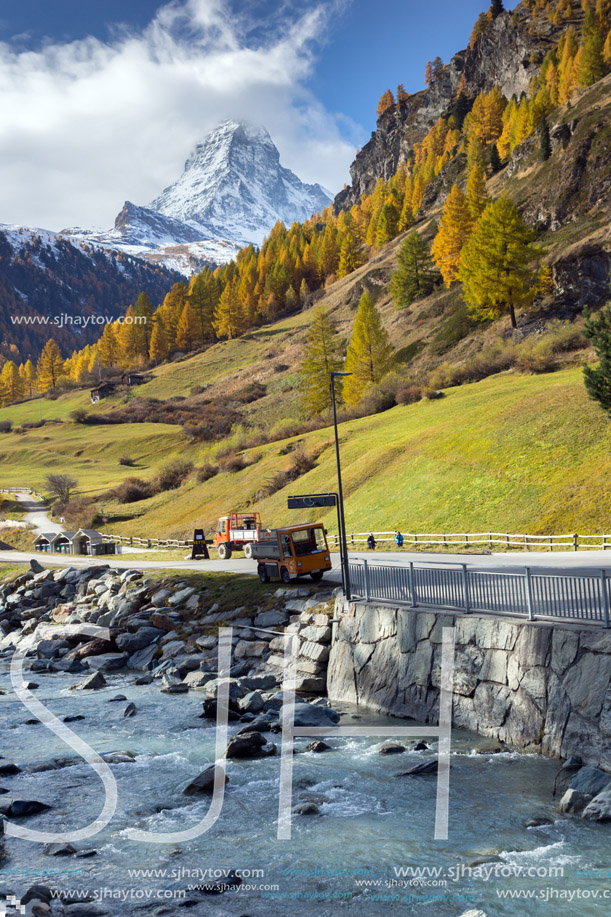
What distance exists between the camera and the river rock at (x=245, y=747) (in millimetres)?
13758

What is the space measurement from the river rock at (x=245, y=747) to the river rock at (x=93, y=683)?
27.2 feet

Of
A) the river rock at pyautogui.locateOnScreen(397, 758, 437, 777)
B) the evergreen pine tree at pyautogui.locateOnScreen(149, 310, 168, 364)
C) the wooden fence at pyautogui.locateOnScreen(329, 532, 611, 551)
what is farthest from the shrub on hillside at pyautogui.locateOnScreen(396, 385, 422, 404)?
the evergreen pine tree at pyautogui.locateOnScreen(149, 310, 168, 364)

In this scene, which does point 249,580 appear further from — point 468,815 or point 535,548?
point 468,815

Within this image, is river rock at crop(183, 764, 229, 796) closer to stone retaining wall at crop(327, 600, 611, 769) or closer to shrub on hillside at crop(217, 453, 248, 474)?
stone retaining wall at crop(327, 600, 611, 769)

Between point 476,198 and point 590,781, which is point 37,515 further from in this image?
point 590,781

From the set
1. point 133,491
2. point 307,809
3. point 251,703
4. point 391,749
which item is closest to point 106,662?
point 251,703

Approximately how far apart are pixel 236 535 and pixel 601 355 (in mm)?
23333

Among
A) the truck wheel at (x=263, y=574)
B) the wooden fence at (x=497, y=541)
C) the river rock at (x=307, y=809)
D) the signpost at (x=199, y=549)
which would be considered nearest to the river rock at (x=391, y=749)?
the river rock at (x=307, y=809)

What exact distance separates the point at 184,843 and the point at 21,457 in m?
104

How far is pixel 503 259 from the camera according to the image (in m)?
66.9

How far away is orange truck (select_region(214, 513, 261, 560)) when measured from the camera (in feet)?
135

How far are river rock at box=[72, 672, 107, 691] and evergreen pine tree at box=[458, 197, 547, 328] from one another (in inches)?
2244

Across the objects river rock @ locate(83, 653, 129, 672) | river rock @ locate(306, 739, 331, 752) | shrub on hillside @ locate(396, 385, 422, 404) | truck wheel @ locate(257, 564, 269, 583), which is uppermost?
shrub on hillside @ locate(396, 385, 422, 404)

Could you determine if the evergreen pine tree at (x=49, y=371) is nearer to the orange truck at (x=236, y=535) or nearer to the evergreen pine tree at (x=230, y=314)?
the evergreen pine tree at (x=230, y=314)
